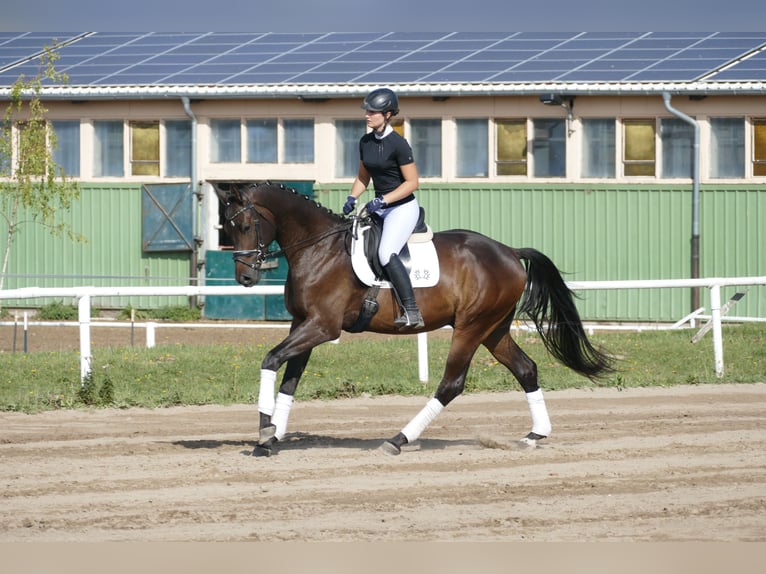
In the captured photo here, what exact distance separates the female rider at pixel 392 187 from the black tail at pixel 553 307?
1372mm

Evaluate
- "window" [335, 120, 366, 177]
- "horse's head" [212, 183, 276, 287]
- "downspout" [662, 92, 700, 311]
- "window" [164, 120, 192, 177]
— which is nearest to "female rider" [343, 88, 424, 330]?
"horse's head" [212, 183, 276, 287]

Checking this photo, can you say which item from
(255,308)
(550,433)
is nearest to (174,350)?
(550,433)

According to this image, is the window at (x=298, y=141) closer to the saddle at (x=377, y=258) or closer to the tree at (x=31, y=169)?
the tree at (x=31, y=169)

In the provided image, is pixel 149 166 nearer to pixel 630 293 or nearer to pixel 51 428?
pixel 630 293

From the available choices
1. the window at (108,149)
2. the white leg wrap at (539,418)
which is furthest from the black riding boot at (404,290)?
the window at (108,149)

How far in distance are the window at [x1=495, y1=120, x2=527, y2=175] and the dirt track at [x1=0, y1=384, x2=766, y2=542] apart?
13.1 m

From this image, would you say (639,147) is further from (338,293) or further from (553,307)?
(338,293)

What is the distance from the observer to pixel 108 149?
89.8 feet

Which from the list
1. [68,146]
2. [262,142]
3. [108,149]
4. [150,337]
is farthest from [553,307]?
[68,146]

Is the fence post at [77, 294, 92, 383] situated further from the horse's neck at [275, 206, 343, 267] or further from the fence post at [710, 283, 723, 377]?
the fence post at [710, 283, 723, 377]

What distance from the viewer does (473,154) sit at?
84.7 ft

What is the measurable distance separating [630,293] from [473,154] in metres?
4.16

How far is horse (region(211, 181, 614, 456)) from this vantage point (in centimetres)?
992

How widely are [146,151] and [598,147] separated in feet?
30.6
